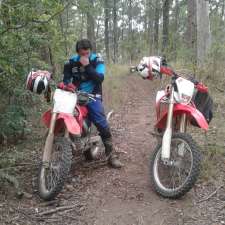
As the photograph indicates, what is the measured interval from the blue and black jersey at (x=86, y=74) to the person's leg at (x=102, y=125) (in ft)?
0.78

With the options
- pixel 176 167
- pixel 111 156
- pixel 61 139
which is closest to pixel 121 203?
pixel 176 167

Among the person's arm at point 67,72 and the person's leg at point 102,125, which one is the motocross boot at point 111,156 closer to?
the person's leg at point 102,125

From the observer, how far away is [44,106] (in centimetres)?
842

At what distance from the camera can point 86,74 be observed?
20.0 ft

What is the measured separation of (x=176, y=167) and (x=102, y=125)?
1.26 m

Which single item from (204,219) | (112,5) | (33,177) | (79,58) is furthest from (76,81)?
(112,5)

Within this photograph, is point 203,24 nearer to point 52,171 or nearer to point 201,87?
point 201,87

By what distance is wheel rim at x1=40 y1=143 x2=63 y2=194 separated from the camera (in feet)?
17.2

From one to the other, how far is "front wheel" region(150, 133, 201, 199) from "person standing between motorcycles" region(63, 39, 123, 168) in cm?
86

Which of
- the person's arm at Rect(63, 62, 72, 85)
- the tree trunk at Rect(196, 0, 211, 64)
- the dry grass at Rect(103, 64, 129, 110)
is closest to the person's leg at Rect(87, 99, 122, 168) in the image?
the person's arm at Rect(63, 62, 72, 85)

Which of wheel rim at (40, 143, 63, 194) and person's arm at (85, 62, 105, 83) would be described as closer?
wheel rim at (40, 143, 63, 194)

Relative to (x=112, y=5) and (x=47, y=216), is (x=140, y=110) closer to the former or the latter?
(x=47, y=216)

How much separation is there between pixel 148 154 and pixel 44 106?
→ 2505 millimetres

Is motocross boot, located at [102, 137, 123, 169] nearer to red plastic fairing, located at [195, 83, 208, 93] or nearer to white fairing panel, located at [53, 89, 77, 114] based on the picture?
white fairing panel, located at [53, 89, 77, 114]
